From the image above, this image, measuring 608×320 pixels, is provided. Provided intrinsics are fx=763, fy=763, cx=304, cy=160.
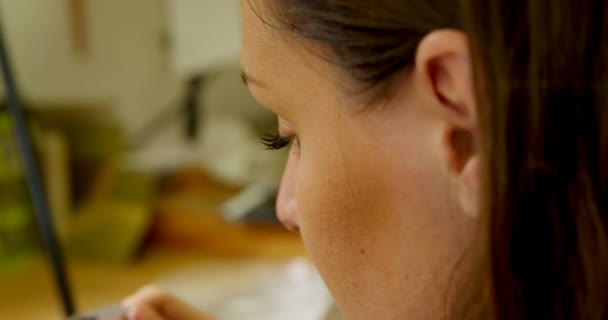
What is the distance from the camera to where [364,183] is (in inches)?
15.4

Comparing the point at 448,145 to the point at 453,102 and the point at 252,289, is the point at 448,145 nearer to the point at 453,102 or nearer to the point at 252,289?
the point at 453,102

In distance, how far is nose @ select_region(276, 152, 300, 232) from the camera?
1.57 ft

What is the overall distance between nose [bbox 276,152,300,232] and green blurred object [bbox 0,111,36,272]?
549 millimetres

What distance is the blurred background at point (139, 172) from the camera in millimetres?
905

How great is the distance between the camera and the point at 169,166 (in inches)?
45.2

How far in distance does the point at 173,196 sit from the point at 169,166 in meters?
0.08

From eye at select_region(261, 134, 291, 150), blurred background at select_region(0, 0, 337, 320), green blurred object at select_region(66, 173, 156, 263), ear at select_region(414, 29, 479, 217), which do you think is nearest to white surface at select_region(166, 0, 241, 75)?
blurred background at select_region(0, 0, 337, 320)

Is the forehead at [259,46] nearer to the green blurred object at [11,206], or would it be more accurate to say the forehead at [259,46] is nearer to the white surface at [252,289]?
the white surface at [252,289]

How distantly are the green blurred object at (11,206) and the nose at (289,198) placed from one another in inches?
21.6

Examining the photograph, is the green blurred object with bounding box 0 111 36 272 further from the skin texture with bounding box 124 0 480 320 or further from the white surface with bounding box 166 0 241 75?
the skin texture with bounding box 124 0 480 320

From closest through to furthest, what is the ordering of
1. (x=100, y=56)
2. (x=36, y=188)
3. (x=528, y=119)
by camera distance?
(x=528, y=119) < (x=36, y=188) < (x=100, y=56)

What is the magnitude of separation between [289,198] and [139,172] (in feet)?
2.09

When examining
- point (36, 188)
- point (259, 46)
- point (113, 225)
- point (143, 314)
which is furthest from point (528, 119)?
point (113, 225)

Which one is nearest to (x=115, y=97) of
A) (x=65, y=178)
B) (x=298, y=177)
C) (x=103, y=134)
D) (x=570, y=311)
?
(x=103, y=134)
